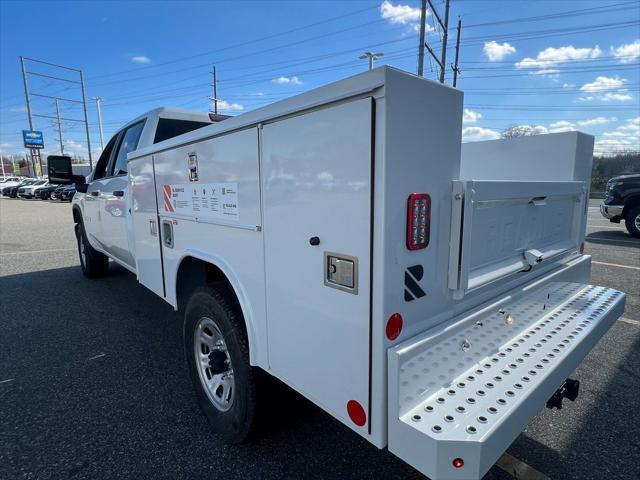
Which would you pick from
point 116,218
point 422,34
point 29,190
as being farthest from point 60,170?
point 29,190

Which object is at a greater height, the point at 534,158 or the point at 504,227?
the point at 534,158

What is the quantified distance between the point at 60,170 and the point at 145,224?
2.64 meters

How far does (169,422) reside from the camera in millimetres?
2568

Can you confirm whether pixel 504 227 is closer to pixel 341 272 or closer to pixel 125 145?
pixel 341 272

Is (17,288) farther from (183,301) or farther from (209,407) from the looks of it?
(209,407)

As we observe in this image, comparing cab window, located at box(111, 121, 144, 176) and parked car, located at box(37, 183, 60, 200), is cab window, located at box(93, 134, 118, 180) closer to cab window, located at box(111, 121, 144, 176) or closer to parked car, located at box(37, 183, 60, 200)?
cab window, located at box(111, 121, 144, 176)

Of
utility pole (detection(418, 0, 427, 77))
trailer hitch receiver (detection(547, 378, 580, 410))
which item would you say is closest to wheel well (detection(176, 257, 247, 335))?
trailer hitch receiver (detection(547, 378, 580, 410))

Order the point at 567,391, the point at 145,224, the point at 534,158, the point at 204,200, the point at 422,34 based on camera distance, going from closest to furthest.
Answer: the point at 567,391 < the point at 204,200 < the point at 534,158 < the point at 145,224 < the point at 422,34

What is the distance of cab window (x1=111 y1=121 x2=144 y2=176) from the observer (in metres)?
4.08

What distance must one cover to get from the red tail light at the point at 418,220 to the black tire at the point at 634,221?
10.9m

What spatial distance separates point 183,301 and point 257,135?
170 cm

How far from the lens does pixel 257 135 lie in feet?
5.84

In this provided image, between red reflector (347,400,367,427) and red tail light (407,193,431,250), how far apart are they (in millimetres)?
615

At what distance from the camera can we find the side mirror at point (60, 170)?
4980 mm
